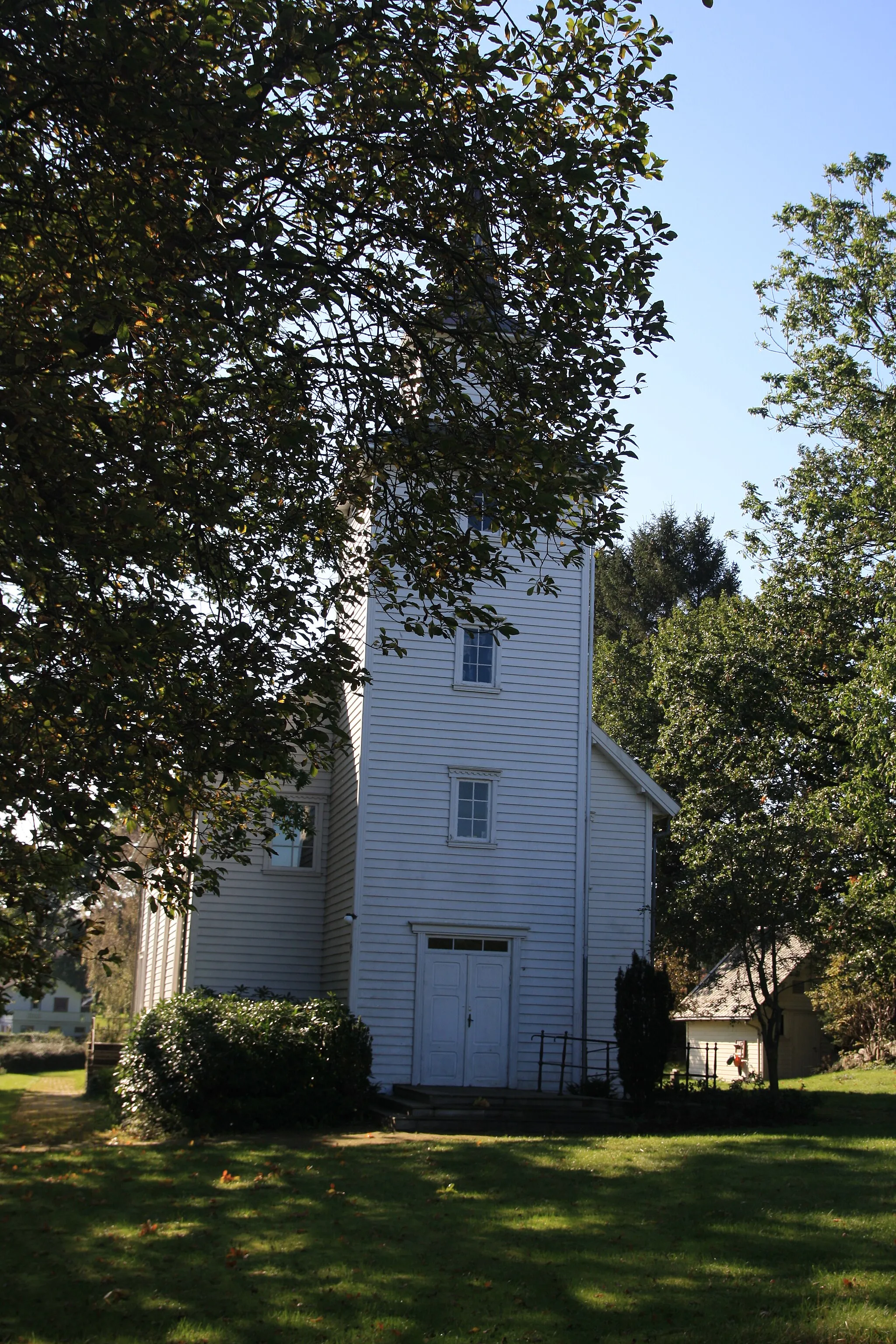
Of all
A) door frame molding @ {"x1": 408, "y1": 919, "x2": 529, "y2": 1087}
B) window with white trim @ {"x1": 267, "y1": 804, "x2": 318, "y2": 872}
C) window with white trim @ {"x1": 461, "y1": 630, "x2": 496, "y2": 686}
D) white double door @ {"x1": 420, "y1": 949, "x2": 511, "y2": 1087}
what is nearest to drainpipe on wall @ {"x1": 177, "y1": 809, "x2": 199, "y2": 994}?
window with white trim @ {"x1": 267, "y1": 804, "x2": 318, "y2": 872}

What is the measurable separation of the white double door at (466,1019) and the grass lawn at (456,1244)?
5.54 meters

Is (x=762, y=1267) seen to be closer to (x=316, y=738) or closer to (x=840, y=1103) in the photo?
(x=316, y=738)

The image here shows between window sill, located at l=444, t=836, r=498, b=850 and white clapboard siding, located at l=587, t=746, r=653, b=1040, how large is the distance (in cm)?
209

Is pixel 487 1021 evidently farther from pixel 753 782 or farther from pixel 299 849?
pixel 753 782

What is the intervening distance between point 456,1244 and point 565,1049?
1100cm

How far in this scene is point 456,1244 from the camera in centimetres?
966

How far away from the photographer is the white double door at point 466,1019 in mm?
20219

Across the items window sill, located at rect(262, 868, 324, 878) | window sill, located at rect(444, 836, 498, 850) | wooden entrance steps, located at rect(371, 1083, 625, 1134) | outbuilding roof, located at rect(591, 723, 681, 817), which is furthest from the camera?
window sill, located at rect(262, 868, 324, 878)

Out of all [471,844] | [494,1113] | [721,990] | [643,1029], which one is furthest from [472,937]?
[721,990]

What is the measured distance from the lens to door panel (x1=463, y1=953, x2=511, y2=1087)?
20.3 metres

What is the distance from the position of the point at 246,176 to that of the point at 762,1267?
842 centimetres

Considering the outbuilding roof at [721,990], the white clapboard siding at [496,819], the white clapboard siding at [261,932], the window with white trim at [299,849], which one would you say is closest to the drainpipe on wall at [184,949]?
the white clapboard siding at [261,932]

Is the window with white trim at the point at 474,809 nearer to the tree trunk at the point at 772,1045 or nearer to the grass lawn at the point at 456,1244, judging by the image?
the tree trunk at the point at 772,1045

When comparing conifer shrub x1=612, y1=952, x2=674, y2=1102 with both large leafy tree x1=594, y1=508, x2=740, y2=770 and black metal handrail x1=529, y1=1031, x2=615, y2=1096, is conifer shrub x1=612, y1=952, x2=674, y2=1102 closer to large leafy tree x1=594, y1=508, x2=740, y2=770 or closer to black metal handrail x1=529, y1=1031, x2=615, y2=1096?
black metal handrail x1=529, y1=1031, x2=615, y2=1096
